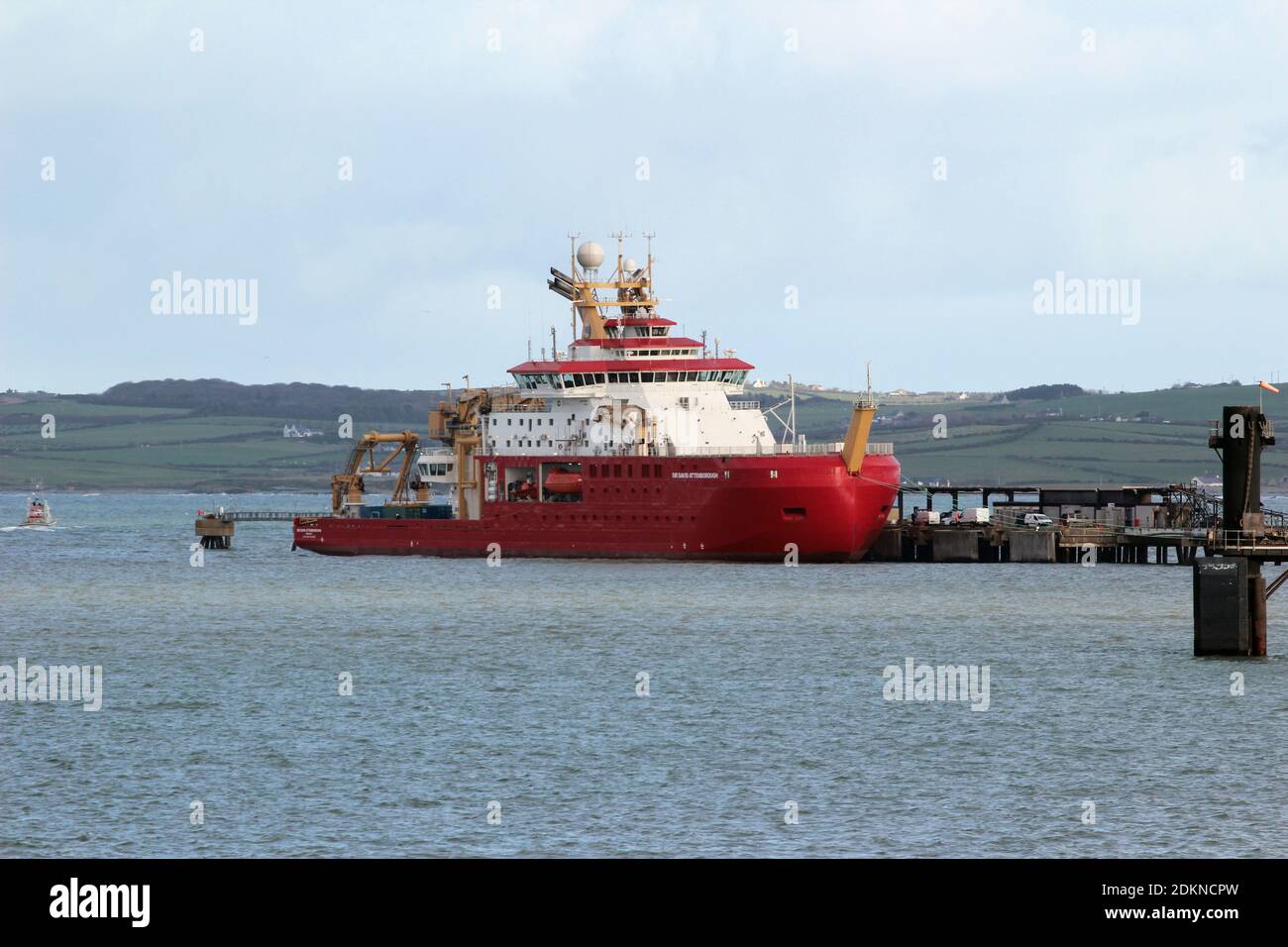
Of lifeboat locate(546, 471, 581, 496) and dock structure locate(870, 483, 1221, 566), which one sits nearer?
lifeboat locate(546, 471, 581, 496)

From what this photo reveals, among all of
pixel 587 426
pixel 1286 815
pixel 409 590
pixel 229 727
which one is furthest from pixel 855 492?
pixel 1286 815

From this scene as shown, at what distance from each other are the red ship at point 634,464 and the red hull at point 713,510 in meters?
0.06

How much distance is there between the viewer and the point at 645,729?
37.3 metres

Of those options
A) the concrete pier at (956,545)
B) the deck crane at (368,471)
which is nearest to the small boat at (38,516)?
the deck crane at (368,471)

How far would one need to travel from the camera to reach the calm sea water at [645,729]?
28.1 m

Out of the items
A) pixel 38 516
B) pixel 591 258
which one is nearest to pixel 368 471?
pixel 591 258

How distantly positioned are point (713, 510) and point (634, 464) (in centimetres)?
388

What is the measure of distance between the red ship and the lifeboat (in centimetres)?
8

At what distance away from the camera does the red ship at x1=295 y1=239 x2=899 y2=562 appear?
74438 mm

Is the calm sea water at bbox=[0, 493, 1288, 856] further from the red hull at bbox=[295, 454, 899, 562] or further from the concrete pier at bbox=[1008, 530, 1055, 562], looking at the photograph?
the concrete pier at bbox=[1008, 530, 1055, 562]

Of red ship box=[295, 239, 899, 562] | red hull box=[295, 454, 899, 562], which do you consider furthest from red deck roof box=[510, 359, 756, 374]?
red hull box=[295, 454, 899, 562]

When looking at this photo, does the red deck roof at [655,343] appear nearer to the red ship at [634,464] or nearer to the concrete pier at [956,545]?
the red ship at [634,464]
